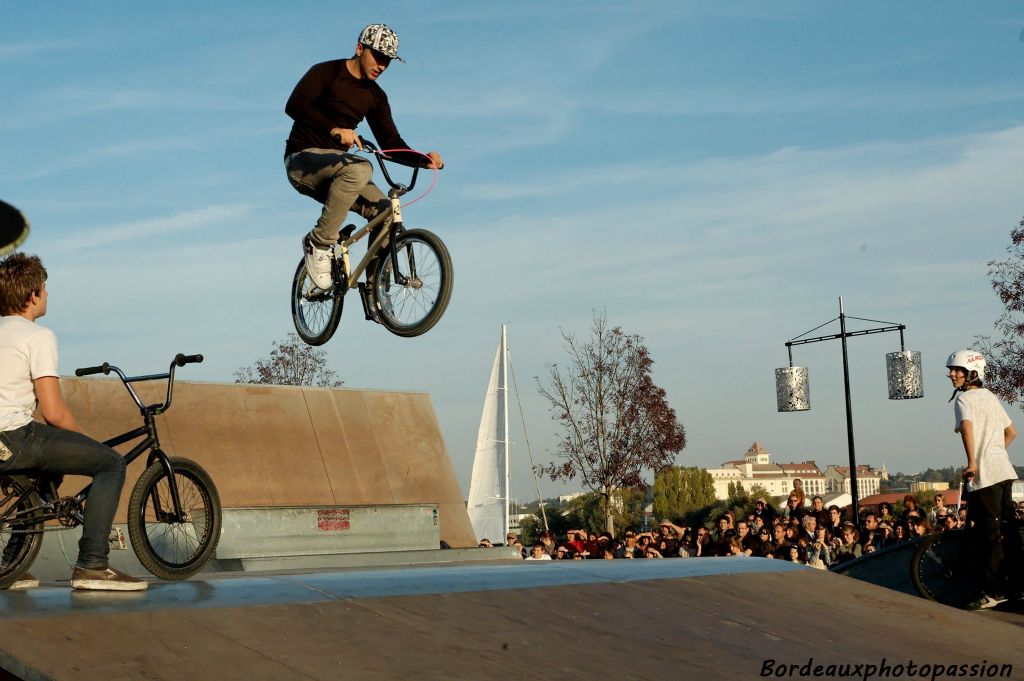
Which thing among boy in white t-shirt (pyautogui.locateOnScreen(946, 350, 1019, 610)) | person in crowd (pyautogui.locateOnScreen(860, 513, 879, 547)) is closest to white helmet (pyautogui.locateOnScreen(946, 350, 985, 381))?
boy in white t-shirt (pyautogui.locateOnScreen(946, 350, 1019, 610))

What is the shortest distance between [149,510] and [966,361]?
18.8 feet

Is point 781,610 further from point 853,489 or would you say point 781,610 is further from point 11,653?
point 853,489

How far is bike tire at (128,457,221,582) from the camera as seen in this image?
19.0 feet

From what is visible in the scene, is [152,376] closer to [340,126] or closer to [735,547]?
[340,126]

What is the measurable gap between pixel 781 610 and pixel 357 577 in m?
2.69

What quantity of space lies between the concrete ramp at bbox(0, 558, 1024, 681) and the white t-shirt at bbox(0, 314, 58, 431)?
884mm

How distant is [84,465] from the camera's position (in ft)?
17.8

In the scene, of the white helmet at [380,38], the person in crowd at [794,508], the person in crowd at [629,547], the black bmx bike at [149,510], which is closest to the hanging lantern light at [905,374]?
the person in crowd at [794,508]

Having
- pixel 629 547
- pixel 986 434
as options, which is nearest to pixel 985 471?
pixel 986 434

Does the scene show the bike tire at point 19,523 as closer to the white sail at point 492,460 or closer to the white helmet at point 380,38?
the white helmet at point 380,38

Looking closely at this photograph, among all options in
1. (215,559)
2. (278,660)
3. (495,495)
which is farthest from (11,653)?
(495,495)

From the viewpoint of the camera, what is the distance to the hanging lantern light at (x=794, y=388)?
958 inches

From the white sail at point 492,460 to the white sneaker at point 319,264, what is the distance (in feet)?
70.1

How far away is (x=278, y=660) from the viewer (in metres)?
4.52
